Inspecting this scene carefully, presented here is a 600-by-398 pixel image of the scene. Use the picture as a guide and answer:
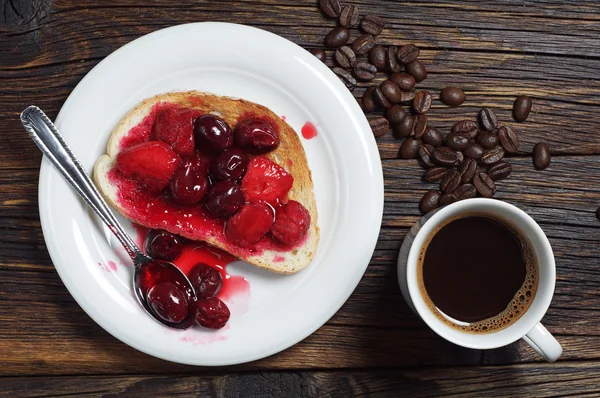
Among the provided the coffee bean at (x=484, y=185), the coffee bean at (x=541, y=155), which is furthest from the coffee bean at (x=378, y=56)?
the coffee bean at (x=541, y=155)

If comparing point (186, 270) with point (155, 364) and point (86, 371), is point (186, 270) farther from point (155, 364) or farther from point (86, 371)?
point (86, 371)

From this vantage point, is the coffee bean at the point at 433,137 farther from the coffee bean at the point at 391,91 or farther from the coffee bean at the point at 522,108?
the coffee bean at the point at 522,108

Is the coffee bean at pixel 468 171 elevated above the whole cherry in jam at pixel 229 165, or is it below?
below

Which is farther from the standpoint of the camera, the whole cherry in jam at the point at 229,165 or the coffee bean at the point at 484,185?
the coffee bean at the point at 484,185

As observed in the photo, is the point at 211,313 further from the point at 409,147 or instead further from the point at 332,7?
the point at 332,7

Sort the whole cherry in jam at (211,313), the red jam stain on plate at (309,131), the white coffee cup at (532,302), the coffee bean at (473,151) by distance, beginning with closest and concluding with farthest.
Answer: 1. the white coffee cup at (532,302)
2. the whole cherry in jam at (211,313)
3. the red jam stain on plate at (309,131)
4. the coffee bean at (473,151)

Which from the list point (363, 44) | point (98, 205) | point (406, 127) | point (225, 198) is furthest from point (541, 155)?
point (98, 205)
